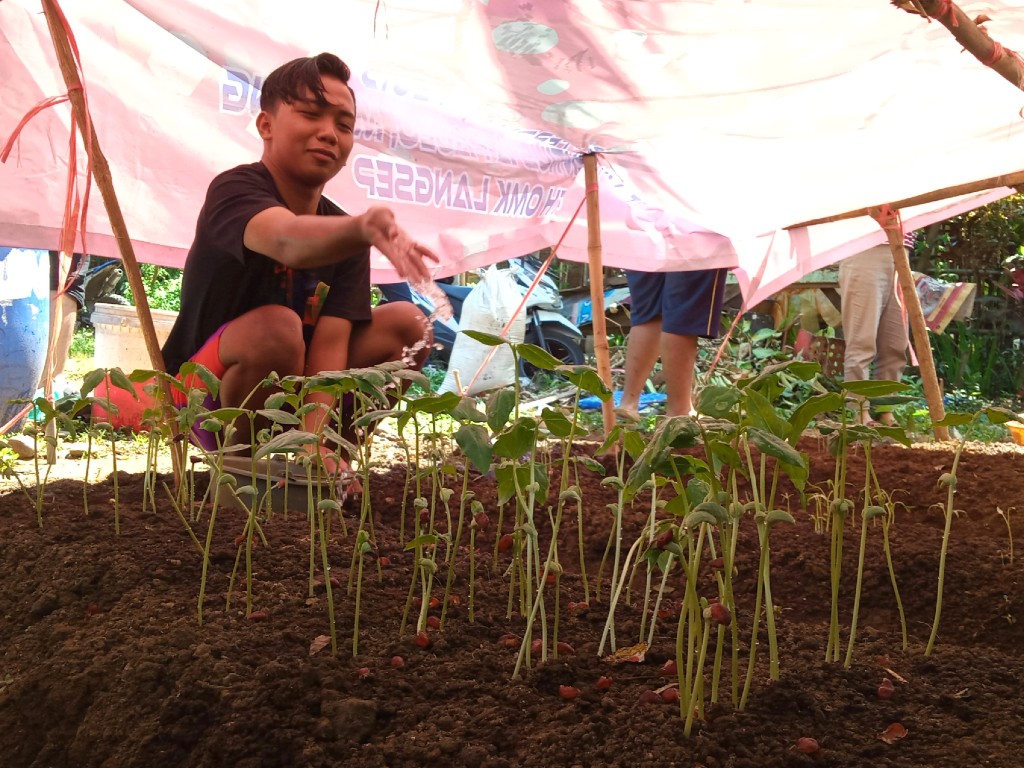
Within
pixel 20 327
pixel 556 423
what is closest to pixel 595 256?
pixel 556 423

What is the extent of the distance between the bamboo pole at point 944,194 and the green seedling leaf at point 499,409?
224cm

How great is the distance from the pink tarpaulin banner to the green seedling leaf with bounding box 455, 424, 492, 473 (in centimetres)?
115

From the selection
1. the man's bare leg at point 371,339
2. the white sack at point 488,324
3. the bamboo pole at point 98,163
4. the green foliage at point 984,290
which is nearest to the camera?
the bamboo pole at point 98,163

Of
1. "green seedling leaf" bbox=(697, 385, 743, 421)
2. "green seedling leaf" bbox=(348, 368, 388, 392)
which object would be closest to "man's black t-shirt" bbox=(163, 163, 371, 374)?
"green seedling leaf" bbox=(348, 368, 388, 392)

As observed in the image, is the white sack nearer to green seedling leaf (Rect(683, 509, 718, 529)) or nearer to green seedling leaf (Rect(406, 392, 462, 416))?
green seedling leaf (Rect(406, 392, 462, 416))

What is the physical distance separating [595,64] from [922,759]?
1.79 m

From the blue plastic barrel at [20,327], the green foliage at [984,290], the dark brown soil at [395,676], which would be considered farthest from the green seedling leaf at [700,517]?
the green foliage at [984,290]

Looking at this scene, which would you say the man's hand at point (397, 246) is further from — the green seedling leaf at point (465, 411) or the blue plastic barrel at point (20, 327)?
the blue plastic barrel at point (20, 327)

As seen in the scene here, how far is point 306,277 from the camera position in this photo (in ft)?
7.70

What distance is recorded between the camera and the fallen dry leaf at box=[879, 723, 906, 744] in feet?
3.14

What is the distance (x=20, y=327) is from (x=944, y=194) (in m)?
3.67

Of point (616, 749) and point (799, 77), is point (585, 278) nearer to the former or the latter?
point (799, 77)

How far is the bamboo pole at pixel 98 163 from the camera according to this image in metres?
1.88

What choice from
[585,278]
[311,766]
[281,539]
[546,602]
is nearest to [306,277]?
[281,539]
